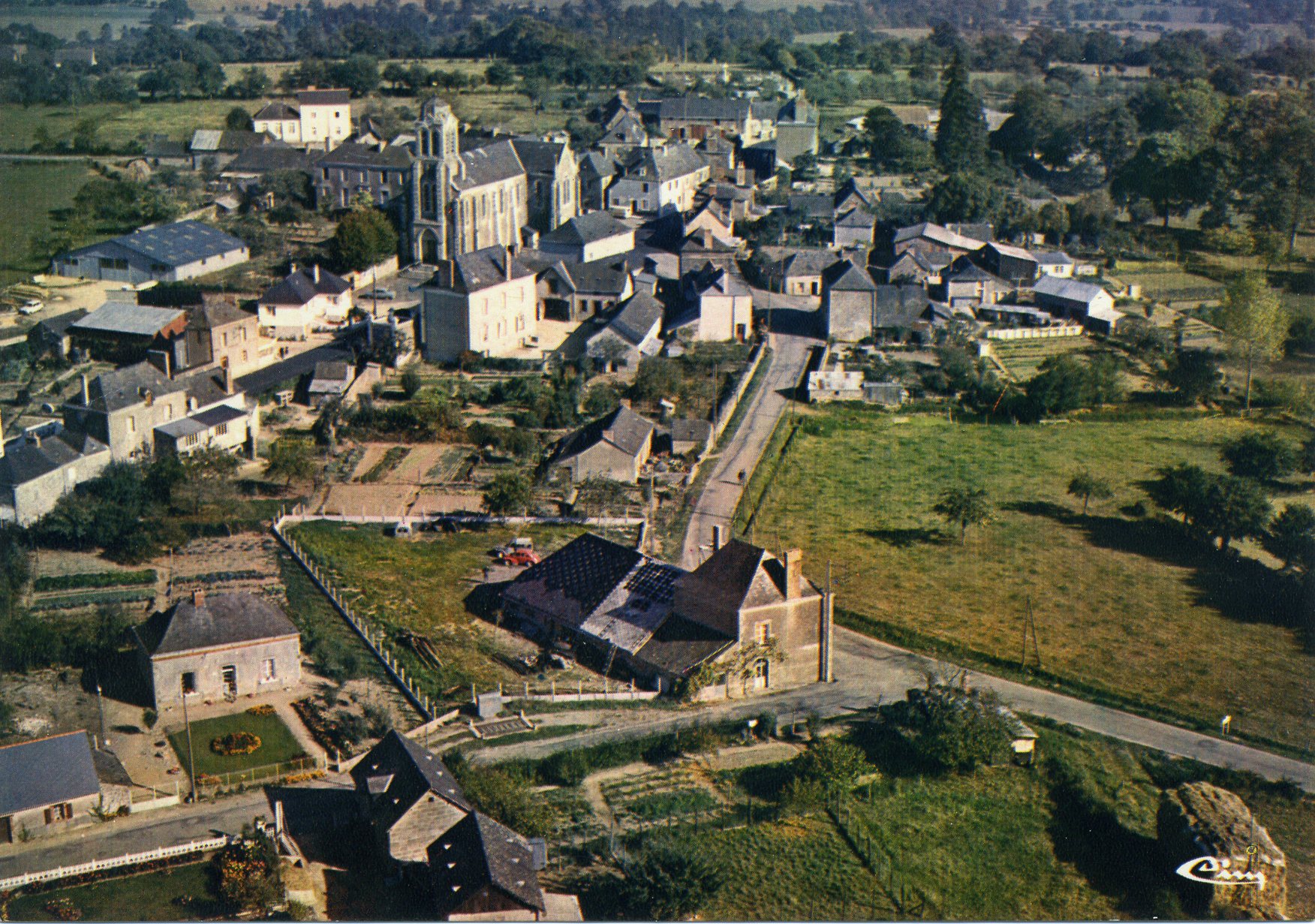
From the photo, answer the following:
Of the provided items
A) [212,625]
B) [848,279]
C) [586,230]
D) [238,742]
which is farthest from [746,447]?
[238,742]

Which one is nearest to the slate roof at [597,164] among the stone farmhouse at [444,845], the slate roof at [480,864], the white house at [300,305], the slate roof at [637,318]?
the slate roof at [637,318]

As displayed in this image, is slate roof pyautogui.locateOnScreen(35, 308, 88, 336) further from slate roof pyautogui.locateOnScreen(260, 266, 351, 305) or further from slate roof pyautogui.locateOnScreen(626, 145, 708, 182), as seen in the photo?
slate roof pyautogui.locateOnScreen(626, 145, 708, 182)

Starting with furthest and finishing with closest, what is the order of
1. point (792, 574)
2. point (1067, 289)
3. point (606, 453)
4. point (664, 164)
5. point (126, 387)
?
point (664, 164), point (1067, 289), point (606, 453), point (126, 387), point (792, 574)

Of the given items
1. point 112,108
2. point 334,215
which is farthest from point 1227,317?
point 112,108

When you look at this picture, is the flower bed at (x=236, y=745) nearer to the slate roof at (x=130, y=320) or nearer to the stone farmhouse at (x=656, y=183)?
the slate roof at (x=130, y=320)

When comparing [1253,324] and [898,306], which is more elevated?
[1253,324]

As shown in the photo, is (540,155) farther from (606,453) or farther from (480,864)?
(480,864)

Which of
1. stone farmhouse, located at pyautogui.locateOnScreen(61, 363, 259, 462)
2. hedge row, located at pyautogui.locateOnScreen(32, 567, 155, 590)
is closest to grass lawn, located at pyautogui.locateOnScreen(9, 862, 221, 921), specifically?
hedge row, located at pyautogui.locateOnScreen(32, 567, 155, 590)
